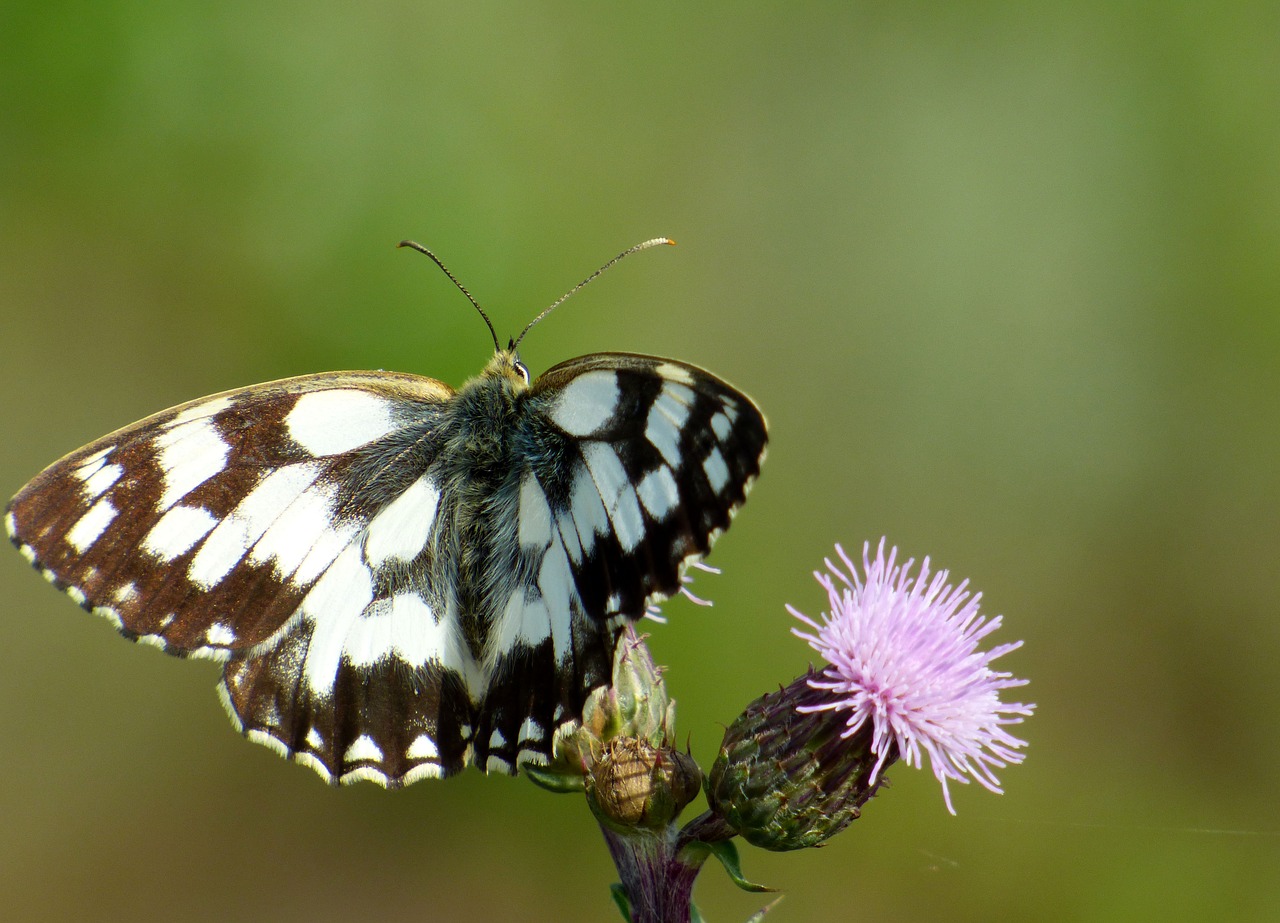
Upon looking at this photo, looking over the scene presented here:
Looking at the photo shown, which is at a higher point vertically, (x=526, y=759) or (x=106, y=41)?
(x=106, y=41)

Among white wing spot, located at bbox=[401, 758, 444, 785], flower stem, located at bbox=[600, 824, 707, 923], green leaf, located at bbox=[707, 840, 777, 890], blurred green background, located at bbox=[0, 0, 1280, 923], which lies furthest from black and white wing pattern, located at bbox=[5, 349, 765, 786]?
blurred green background, located at bbox=[0, 0, 1280, 923]

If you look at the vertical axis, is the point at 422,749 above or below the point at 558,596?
below

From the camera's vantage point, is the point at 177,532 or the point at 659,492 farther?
the point at 177,532

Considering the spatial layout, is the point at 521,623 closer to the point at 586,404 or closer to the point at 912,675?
the point at 586,404

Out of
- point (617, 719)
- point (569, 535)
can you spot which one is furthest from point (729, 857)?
point (569, 535)

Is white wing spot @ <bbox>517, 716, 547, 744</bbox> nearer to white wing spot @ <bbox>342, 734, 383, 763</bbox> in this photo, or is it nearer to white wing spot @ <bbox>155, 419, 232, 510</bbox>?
white wing spot @ <bbox>342, 734, 383, 763</bbox>

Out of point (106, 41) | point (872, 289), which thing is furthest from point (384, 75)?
point (872, 289)

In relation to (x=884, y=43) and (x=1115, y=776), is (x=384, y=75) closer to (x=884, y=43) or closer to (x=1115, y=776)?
(x=884, y=43)
